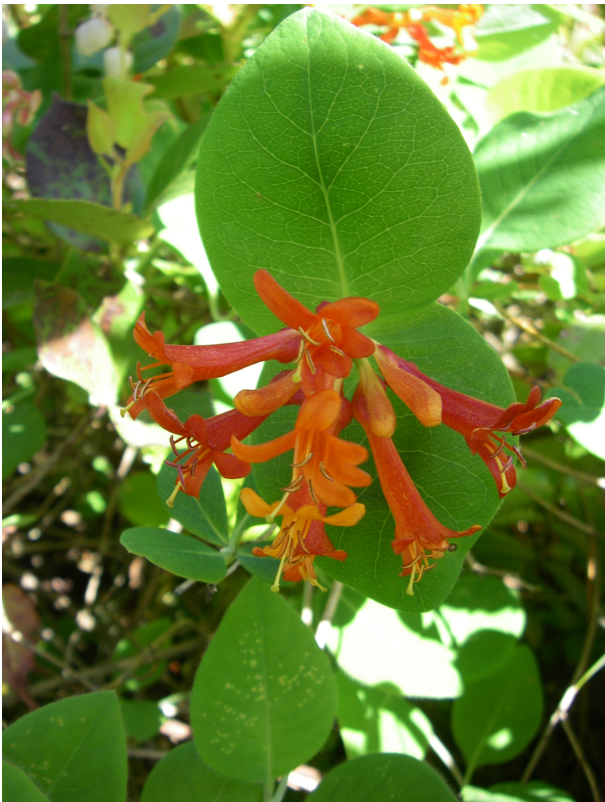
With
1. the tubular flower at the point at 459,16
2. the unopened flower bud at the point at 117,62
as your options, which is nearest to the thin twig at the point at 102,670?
the unopened flower bud at the point at 117,62

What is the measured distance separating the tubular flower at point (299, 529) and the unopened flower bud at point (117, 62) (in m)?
0.91

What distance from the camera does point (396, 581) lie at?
24.4 inches

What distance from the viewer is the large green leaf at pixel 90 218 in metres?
0.88

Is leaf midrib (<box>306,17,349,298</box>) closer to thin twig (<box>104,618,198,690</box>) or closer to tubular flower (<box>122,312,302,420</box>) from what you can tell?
tubular flower (<box>122,312,302,420</box>)

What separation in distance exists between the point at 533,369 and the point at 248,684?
0.98 metres

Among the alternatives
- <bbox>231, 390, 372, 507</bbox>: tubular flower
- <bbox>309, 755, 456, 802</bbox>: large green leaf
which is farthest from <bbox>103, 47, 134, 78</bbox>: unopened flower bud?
<bbox>309, 755, 456, 802</bbox>: large green leaf

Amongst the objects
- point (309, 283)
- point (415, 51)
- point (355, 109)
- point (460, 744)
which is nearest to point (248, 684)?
point (309, 283)

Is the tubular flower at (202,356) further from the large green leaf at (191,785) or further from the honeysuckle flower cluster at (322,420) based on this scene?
the large green leaf at (191,785)

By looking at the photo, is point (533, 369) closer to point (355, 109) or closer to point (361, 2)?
point (361, 2)

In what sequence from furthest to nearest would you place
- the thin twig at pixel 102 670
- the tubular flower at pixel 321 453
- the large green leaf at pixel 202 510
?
1. the thin twig at pixel 102 670
2. the large green leaf at pixel 202 510
3. the tubular flower at pixel 321 453

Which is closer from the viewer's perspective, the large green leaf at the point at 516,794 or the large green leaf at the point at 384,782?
the large green leaf at the point at 384,782

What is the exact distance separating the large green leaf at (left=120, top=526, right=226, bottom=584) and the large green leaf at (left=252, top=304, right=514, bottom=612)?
103mm

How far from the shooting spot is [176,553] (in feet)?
1.97

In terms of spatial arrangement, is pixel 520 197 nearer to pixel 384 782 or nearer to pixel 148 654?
pixel 384 782
